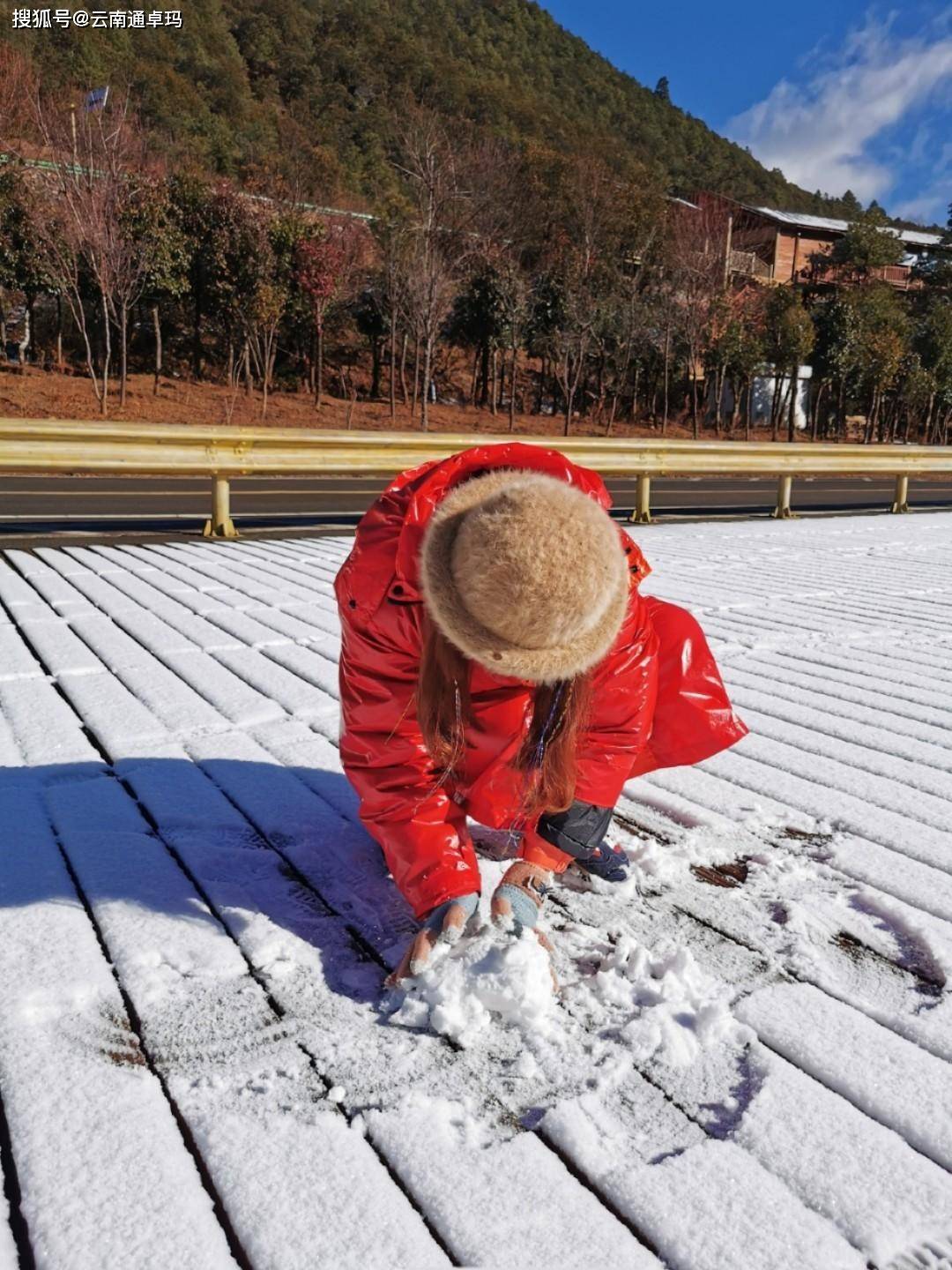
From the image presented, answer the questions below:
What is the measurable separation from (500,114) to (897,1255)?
6112 centimetres

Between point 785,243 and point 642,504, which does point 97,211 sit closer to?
point 642,504

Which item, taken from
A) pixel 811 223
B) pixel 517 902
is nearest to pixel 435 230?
pixel 811 223

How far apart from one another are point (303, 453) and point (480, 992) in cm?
632

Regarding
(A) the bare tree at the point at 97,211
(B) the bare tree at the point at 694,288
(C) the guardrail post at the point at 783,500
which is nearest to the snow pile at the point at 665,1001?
(C) the guardrail post at the point at 783,500

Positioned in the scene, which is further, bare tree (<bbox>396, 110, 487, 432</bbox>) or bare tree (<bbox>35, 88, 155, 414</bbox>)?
bare tree (<bbox>396, 110, 487, 432</bbox>)

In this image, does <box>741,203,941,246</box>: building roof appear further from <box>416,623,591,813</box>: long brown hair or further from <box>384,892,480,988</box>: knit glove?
<box>384,892,480,988</box>: knit glove

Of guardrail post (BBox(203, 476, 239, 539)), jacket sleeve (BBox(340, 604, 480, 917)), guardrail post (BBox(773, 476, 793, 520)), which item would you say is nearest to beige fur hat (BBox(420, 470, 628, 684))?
jacket sleeve (BBox(340, 604, 480, 917))

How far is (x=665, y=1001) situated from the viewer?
173cm

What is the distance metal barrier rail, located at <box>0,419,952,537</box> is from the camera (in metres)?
6.40

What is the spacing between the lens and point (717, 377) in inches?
1276

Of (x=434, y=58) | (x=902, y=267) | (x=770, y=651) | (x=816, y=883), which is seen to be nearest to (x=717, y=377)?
(x=902, y=267)

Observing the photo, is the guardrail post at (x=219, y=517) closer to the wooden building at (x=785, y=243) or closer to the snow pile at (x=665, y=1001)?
the snow pile at (x=665, y=1001)

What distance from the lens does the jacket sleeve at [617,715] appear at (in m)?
2.00

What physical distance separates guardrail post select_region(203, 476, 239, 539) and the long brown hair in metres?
5.89
